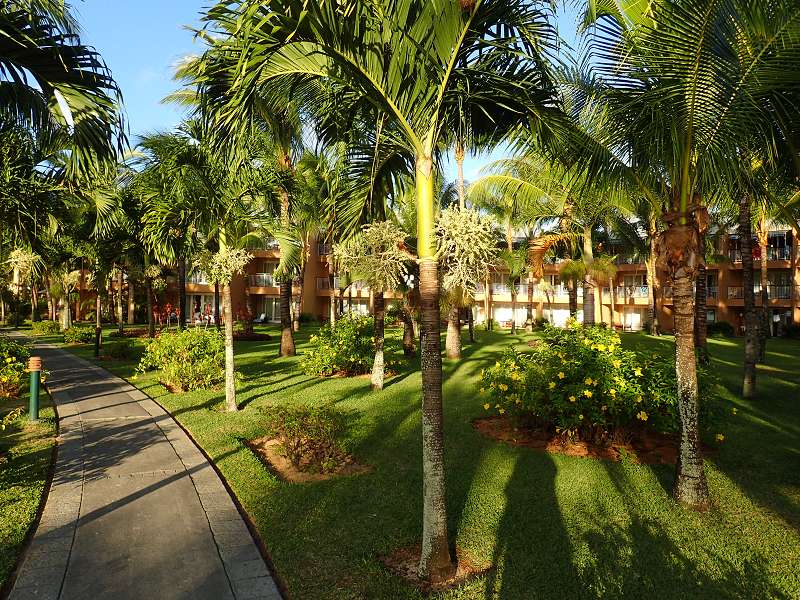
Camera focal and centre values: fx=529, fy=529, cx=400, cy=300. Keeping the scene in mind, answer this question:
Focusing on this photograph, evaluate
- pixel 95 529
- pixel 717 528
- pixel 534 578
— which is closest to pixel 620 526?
pixel 717 528

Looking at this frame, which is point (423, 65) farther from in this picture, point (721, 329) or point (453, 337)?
point (721, 329)

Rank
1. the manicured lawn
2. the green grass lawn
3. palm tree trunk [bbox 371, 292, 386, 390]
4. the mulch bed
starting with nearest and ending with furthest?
the green grass lawn < the manicured lawn < the mulch bed < palm tree trunk [bbox 371, 292, 386, 390]

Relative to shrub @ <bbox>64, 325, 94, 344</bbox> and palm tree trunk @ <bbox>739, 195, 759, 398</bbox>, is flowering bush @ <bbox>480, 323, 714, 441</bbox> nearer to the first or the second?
palm tree trunk @ <bbox>739, 195, 759, 398</bbox>

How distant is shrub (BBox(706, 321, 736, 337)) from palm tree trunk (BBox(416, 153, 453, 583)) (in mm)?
37812

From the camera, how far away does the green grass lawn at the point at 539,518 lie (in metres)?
4.40

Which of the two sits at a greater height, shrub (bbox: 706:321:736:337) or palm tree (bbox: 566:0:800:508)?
palm tree (bbox: 566:0:800:508)

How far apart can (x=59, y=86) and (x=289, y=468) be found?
18.0ft

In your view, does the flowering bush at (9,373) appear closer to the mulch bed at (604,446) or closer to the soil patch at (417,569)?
the mulch bed at (604,446)

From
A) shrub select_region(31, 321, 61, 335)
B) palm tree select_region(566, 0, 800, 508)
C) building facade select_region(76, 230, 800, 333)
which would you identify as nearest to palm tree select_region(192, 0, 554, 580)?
palm tree select_region(566, 0, 800, 508)

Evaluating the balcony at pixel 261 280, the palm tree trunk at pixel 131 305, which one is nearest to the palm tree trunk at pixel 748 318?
the balcony at pixel 261 280

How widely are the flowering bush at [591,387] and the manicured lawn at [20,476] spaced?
658 cm

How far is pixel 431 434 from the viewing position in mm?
4488

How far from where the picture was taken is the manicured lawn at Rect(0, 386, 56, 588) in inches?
196

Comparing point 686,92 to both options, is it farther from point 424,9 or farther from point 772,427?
point 772,427
